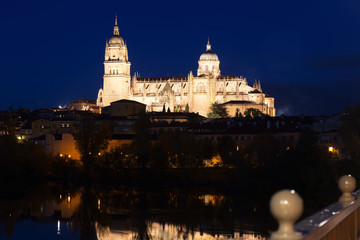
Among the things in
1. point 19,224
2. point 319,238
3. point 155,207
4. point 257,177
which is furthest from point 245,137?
point 319,238

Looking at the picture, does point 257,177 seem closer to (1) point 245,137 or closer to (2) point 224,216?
(2) point 224,216

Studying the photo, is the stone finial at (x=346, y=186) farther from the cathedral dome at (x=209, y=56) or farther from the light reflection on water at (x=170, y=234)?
the cathedral dome at (x=209, y=56)

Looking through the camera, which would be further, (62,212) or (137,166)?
(137,166)

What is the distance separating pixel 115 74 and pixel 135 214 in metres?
78.3

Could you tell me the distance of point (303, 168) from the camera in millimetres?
33969

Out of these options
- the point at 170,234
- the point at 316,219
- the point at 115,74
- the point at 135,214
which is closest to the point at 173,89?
the point at 115,74

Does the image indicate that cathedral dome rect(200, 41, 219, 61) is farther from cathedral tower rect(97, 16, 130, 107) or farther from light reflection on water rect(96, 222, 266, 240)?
light reflection on water rect(96, 222, 266, 240)

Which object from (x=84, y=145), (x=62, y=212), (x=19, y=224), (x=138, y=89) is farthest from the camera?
(x=138, y=89)

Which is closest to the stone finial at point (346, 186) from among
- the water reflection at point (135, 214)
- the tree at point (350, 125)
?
the water reflection at point (135, 214)

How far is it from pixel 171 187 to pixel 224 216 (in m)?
13.2

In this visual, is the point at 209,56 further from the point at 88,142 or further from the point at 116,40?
the point at 88,142

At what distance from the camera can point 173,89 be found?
357ft

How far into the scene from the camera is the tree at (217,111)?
3787 inches

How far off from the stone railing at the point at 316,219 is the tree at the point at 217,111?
89801mm
